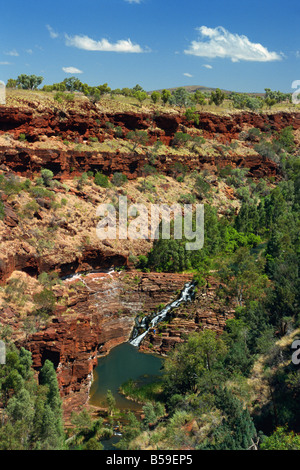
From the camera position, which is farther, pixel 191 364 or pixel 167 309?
pixel 167 309

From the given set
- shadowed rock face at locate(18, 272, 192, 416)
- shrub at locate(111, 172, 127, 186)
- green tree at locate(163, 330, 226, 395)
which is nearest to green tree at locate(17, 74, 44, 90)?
shrub at locate(111, 172, 127, 186)

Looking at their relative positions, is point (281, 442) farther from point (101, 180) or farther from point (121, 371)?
point (101, 180)

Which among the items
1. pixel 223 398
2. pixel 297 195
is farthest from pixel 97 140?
pixel 223 398

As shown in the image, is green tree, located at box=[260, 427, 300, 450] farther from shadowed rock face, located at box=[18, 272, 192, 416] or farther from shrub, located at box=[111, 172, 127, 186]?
shrub, located at box=[111, 172, 127, 186]

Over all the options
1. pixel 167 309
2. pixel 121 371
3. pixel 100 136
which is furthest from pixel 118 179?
pixel 121 371

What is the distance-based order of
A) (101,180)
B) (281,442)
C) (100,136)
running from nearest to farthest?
1. (281,442)
2. (101,180)
3. (100,136)

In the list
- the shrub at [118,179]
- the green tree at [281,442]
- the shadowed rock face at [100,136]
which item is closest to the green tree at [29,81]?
the shadowed rock face at [100,136]

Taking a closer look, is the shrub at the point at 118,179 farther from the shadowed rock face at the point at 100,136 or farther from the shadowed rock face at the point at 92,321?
the shadowed rock face at the point at 92,321
